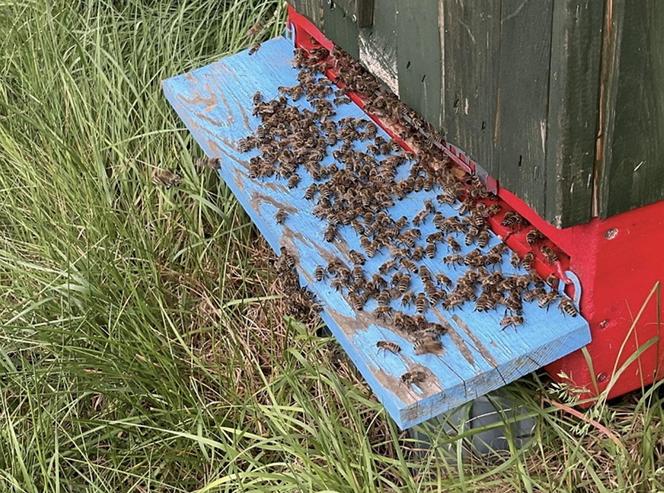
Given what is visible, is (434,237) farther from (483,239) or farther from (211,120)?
(211,120)

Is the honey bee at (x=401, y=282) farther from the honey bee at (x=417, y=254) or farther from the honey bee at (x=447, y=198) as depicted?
the honey bee at (x=447, y=198)

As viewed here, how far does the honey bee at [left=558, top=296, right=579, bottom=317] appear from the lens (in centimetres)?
248

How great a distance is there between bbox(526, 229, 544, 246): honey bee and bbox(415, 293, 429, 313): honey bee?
0.37 m

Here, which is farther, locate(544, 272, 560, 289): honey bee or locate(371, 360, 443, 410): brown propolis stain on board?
locate(544, 272, 560, 289): honey bee

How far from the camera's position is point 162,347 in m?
3.27

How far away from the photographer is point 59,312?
3455mm

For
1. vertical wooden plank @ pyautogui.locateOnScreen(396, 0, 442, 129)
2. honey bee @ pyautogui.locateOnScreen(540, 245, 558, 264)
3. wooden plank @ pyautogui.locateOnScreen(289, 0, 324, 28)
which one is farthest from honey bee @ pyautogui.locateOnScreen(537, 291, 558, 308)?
wooden plank @ pyautogui.locateOnScreen(289, 0, 324, 28)

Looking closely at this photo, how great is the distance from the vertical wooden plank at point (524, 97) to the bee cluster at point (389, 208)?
0.31 m

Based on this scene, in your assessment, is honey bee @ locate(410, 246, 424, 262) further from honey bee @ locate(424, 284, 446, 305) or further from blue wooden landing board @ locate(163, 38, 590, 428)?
honey bee @ locate(424, 284, 446, 305)

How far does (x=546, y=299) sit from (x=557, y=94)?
0.65 metres

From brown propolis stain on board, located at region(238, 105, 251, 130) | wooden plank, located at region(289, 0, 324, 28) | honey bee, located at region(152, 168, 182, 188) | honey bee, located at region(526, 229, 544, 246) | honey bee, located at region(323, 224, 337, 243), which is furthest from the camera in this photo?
honey bee, located at region(152, 168, 182, 188)

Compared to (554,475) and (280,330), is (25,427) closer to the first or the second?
(280,330)

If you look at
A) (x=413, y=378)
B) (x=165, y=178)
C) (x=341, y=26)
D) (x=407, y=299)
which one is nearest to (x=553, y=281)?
(x=407, y=299)

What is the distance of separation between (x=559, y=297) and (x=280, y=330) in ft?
4.00
